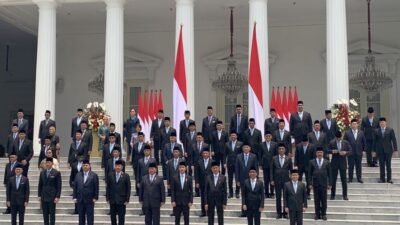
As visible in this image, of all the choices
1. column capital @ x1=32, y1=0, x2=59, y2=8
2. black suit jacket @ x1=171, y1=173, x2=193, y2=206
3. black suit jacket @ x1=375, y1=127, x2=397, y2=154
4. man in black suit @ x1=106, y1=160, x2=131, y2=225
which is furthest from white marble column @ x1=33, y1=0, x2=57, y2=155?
black suit jacket @ x1=375, y1=127, x2=397, y2=154

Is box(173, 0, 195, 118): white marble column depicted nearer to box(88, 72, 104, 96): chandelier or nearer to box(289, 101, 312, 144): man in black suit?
box(289, 101, 312, 144): man in black suit

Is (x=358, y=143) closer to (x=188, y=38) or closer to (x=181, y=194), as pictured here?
(x=181, y=194)

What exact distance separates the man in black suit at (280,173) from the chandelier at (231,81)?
32.5 ft

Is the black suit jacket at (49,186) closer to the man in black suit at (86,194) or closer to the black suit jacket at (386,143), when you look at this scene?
the man in black suit at (86,194)

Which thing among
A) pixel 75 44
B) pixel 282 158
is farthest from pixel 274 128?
pixel 75 44

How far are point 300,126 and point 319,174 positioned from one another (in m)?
2.82

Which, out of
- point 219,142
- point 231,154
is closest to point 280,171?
point 231,154

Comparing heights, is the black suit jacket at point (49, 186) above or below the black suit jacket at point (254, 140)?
below

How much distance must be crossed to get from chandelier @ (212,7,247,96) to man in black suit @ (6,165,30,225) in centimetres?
1142

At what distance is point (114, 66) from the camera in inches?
757

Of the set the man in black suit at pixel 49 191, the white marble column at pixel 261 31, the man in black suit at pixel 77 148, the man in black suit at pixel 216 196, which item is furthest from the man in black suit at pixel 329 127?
the man in black suit at pixel 49 191

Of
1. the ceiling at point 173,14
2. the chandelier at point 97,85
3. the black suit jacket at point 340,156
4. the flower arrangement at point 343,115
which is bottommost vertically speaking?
the black suit jacket at point 340,156

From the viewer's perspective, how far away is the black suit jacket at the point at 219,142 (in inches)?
567

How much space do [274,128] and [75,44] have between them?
13.1 metres
